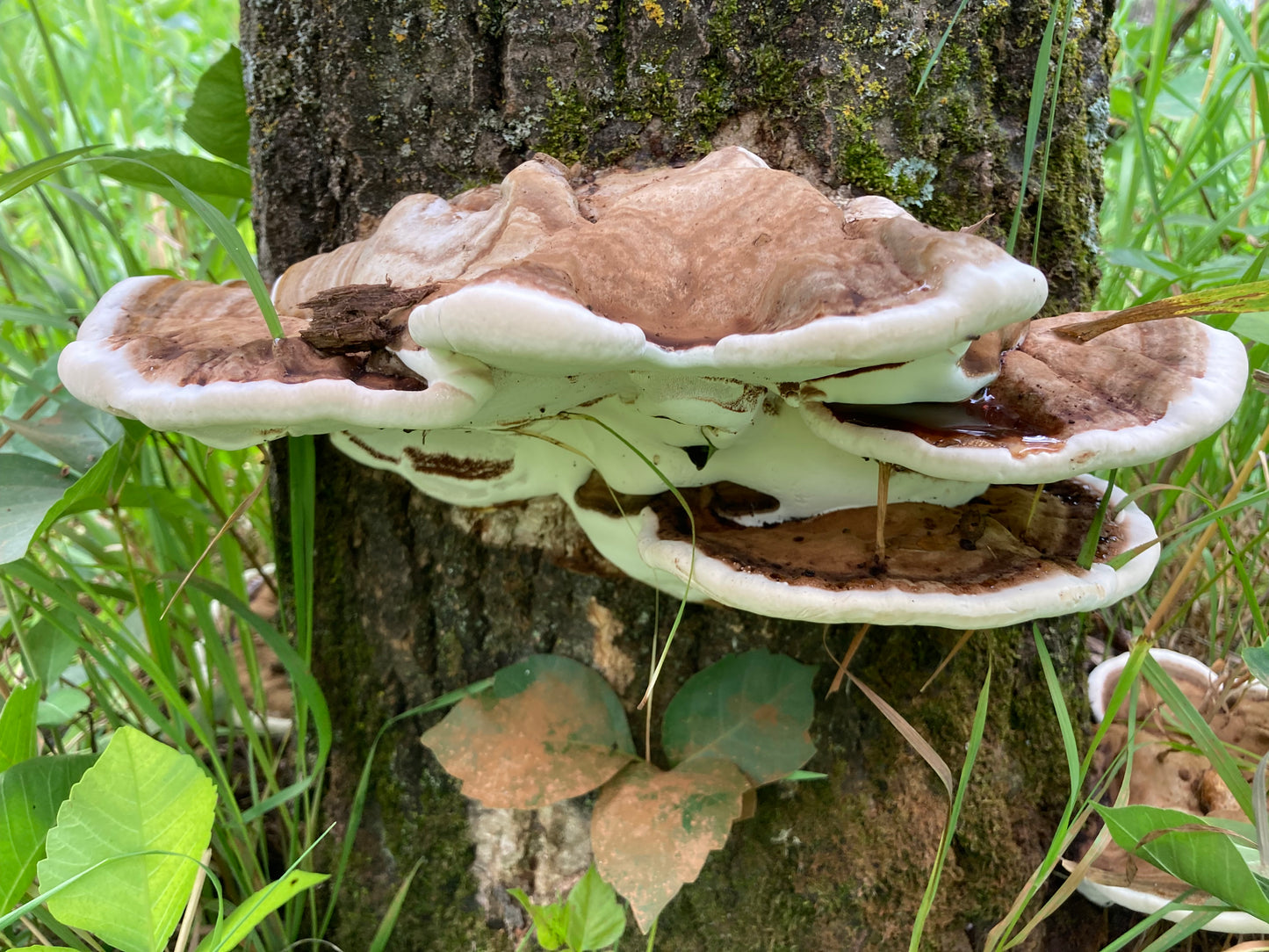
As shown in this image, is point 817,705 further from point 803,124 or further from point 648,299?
point 803,124

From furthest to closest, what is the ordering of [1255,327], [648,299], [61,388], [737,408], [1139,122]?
[1139,122] < [61,388] < [1255,327] < [737,408] < [648,299]

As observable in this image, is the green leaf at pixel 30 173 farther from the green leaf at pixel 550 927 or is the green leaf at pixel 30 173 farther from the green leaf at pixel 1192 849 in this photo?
the green leaf at pixel 1192 849

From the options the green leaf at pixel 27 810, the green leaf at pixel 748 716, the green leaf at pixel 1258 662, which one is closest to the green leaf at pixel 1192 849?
the green leaf at pixel 1258 662

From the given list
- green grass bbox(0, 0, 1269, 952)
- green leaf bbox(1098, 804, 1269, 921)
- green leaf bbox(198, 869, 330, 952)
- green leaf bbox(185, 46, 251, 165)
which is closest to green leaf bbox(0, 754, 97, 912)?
green grass bbox(0, 0, 1269, 952)

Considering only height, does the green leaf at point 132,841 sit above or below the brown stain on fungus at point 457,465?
below

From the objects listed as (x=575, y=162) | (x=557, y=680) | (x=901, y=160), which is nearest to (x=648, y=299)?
(x=575, y=162)
